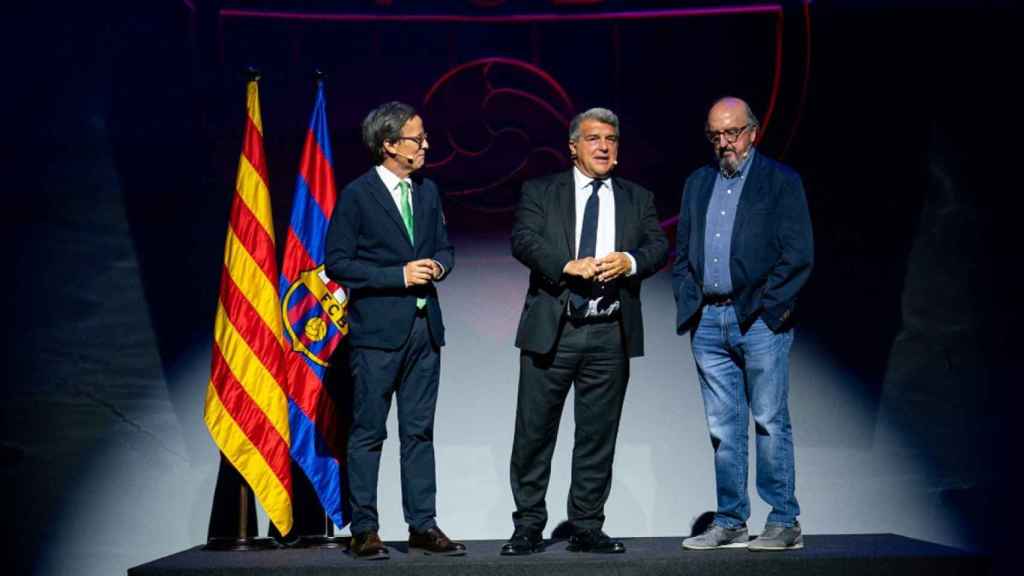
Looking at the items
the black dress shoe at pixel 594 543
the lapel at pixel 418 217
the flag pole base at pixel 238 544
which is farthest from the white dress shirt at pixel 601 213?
the flag pole base at pixel 238 544

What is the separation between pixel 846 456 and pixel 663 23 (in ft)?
6.44

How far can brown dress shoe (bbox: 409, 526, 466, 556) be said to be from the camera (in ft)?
11.8

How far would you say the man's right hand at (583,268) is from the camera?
11.4 feet

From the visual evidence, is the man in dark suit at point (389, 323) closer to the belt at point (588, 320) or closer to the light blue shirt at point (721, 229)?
the belt at point (588, 320)

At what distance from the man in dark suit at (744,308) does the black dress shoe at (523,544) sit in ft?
1.73

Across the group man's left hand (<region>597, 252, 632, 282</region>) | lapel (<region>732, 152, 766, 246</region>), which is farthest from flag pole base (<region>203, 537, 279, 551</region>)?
lapel (<region>732, 152, 766, 246</region>)

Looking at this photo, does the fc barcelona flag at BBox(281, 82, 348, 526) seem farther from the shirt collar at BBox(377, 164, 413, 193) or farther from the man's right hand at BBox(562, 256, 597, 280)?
the man's right hand at BBox(562, 256, 597, 280)

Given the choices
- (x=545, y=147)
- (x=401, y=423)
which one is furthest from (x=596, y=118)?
(x=401, y=423)

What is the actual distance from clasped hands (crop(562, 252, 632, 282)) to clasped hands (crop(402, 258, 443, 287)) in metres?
0.41

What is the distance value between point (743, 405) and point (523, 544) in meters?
0.86

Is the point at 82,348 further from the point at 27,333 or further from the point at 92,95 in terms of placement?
the point at 92,95

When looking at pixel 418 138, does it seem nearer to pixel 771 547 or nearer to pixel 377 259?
pixel 377 259

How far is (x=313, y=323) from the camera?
13.6ft

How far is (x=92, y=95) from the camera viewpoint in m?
4.66
